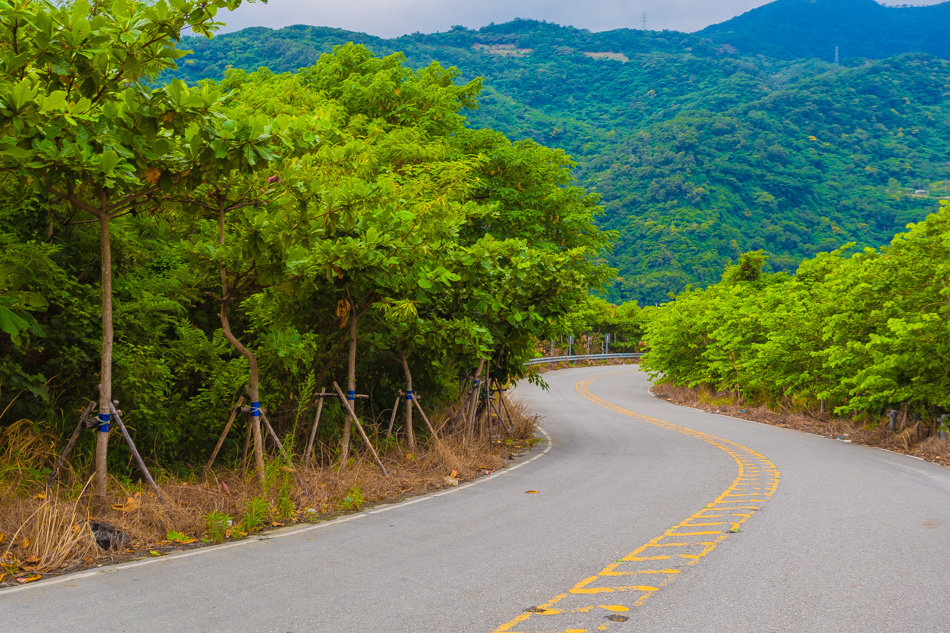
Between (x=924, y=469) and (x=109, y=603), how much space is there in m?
14.3

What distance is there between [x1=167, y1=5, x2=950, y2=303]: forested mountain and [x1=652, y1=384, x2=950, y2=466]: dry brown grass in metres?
40.6

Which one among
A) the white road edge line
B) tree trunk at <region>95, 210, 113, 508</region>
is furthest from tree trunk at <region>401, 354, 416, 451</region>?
tree trunk at <region>95, 210, 113, 508</region>

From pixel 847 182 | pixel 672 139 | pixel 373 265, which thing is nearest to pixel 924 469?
pixel 373 265

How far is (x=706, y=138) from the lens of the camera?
99.0m

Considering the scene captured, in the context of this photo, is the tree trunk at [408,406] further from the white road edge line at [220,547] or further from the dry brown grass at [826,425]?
the dry brown grass at [826,425]

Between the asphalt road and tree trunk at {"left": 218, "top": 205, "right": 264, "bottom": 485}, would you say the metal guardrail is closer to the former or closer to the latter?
the asphalt road

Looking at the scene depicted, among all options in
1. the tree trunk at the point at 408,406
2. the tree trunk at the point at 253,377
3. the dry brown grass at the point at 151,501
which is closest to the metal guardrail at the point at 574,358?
the tree trunk at the point at 408,406

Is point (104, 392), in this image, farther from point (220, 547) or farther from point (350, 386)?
point (350, 386)

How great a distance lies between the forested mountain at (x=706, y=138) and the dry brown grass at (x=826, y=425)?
133 feet

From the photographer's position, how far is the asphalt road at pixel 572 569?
5516mm

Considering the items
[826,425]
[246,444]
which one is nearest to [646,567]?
[246,444]

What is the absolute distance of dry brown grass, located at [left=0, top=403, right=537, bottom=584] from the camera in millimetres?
6855

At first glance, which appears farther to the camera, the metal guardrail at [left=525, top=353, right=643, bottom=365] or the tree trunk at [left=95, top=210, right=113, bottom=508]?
the metal guardrail at [left=525, top=353, right=643, bottom=365]

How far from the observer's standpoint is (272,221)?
875 centimetres
